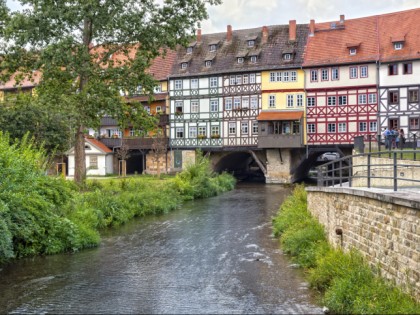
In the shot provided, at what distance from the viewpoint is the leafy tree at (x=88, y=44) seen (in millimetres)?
22266

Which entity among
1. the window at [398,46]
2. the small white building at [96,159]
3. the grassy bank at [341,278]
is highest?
the window at [398,46]

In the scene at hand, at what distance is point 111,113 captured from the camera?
2334 cm

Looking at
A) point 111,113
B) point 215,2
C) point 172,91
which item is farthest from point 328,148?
point 111,113

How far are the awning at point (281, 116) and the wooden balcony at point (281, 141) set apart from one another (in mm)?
1276

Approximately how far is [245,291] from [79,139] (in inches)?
612

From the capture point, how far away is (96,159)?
147 feet

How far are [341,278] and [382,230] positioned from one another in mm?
1276

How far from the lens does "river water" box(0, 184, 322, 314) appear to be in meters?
10.1

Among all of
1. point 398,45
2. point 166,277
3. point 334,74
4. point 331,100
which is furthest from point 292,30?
point 166,277

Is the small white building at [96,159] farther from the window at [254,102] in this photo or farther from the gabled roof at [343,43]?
the gabled roof at [343,43]

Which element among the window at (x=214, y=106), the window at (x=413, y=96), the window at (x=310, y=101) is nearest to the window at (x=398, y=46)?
the window at (x=413, y=96)

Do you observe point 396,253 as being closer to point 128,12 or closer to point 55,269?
point 55,269

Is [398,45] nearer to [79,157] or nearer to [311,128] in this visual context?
[311,128]

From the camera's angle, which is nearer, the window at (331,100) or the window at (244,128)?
the window at (331,100)
